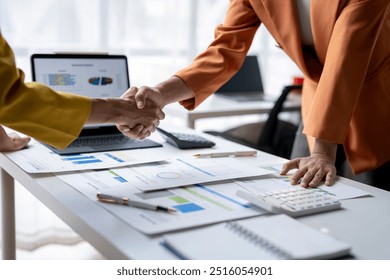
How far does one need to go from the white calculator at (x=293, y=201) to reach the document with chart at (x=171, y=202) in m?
0.02

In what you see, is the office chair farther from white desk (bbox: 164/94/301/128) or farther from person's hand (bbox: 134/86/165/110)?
person's hand (bbox: 134/86/165/110)

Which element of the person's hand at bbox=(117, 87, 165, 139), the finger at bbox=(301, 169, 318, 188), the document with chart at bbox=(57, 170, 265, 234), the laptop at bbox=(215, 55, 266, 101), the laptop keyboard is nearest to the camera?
the document with chart at bbox=(57, 170, 265, 234)

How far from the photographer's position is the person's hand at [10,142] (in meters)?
1.28

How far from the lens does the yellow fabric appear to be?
96 cm

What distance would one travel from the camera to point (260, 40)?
3395mm

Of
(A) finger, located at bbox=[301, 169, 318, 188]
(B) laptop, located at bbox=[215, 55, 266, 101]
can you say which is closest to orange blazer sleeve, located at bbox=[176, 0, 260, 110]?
(A) finger, located at bbox=[301, 169, 318, 188]

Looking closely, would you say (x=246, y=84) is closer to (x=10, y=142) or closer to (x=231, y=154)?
(x=231, y=154)

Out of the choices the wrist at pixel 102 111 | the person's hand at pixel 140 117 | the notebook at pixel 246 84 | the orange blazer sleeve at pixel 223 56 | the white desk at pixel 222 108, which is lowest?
the white desk at pixel 222 108

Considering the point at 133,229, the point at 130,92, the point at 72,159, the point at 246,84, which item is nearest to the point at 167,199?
the point at 133,229

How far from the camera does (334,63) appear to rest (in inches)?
47.9

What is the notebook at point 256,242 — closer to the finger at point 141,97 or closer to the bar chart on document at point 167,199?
the bar chart on document at point 167,199

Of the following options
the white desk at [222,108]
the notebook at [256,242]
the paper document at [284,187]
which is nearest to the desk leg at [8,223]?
the paper document at [284,187]

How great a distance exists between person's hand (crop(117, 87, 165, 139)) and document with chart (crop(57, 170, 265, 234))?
0.68 ft

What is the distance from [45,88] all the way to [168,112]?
1.44m
